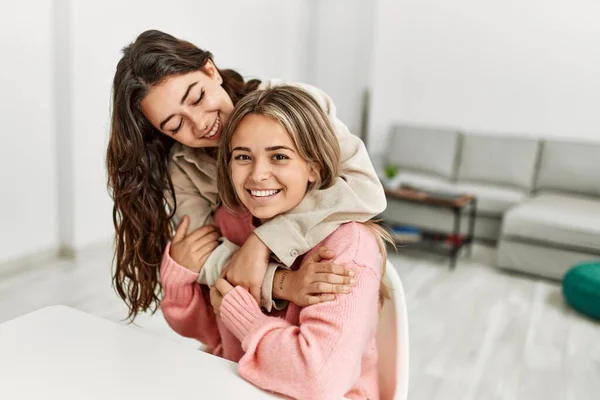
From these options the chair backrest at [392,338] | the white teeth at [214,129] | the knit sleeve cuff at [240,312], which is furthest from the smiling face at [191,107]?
the chair backrest at [392,338]

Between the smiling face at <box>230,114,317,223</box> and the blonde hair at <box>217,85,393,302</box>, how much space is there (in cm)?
1

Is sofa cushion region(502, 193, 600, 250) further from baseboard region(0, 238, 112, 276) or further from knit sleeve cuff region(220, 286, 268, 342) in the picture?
knit sleeve cuff region(220, 286, 268, 342)

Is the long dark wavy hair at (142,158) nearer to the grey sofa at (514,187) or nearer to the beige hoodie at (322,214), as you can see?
the beige hoodie at (322,214)

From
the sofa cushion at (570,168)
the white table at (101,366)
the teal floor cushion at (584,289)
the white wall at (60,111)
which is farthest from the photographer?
the sofa cushion at (570,168)

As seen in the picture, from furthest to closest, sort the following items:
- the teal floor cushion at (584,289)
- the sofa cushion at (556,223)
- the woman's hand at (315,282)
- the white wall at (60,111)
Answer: the sofa cushion at (556,223) → the white wall at (60,111) → the teal floor cushion at (584,289) → the woman's hand at (315,282)

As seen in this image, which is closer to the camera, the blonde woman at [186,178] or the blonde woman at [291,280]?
the blonde woman at [291,280]

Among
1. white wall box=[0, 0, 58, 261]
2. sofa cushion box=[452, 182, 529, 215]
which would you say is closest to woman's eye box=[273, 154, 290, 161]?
white wall box=[0, 0, 58, 261]

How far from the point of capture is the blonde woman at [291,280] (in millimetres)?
948

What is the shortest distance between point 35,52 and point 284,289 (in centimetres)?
279

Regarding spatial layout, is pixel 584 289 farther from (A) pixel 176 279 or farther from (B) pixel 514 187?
(A) pixel 176 279

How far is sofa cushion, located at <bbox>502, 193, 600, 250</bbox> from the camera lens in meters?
3.65

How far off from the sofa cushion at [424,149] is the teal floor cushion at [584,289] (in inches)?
68.4

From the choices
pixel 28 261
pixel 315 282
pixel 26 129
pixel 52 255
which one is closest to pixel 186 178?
pixel 315 282

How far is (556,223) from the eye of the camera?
372cm
